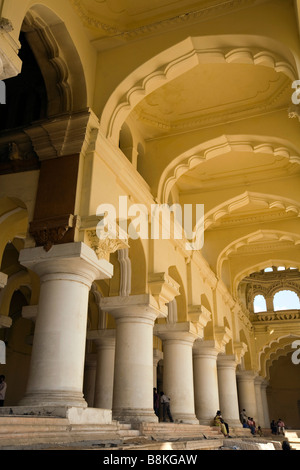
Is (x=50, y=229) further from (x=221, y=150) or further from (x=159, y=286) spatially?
(x=221, y=150)

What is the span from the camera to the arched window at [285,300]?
942 inches

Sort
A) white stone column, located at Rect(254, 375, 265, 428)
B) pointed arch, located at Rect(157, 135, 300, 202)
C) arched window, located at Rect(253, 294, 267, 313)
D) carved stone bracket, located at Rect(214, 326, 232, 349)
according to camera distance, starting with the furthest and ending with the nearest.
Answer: arched window, located at Rect(253, 294, 267, 313) → white stone column, located at Rect(254, 375, 265, 428) → carved stone bracket, located at Rect(214, 326, 232, 349) → pointed arch, located at Rect(157, 135, 300, 202)

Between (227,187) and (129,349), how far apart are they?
6.56 metres

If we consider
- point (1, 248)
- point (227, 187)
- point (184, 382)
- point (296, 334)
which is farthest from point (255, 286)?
point (1, 248)

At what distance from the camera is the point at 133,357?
325 inches

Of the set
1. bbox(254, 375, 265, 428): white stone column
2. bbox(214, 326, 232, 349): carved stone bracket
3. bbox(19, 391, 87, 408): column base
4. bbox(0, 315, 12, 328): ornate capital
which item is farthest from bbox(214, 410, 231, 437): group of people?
bbox(254, 375, 265, 428): white stone column

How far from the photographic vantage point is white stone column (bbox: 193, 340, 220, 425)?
12688 millimetres

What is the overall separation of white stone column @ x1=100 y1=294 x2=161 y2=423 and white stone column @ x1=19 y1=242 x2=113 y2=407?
6.59ft

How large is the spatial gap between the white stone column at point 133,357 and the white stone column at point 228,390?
8302mm

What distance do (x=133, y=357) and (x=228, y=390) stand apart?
900cm

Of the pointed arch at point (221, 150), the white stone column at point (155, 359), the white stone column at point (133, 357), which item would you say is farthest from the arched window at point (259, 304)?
the white stone column at point (133, 357)

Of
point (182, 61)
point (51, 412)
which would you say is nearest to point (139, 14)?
point (182, 61)

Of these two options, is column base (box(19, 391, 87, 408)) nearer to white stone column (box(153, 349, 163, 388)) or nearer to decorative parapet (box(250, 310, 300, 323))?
white stone column (box(153, 349, 163, 388))

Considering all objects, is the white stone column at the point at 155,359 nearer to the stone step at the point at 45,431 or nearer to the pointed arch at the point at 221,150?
the pointed arch at the point at 221,150
